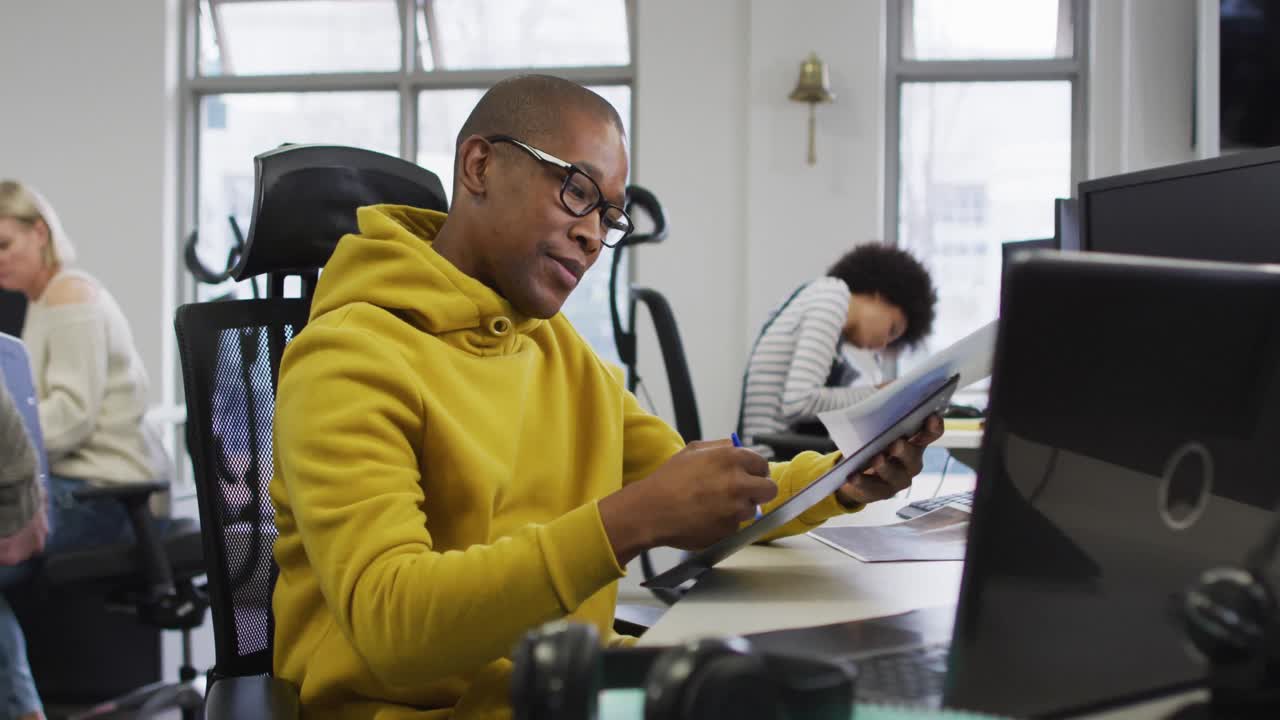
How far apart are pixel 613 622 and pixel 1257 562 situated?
2.31 ft

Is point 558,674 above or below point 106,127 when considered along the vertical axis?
below

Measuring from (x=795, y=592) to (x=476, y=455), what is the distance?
328 mm

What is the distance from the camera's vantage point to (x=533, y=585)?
2.48ft

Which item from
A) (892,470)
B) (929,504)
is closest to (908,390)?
(892,470)

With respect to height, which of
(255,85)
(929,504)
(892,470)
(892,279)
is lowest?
(929,504)

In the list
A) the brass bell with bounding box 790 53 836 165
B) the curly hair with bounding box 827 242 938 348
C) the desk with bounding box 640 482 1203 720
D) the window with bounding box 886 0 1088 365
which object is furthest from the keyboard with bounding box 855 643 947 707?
the window with bounding box 886 0 1088 365

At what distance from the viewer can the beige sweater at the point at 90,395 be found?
101 inches

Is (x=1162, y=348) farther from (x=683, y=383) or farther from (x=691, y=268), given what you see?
(x=691, y=268)

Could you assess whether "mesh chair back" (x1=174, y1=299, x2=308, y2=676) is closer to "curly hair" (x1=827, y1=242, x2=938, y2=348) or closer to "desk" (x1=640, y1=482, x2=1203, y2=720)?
"desk" (x1=640, y1=482, x2=1203, y2=720)

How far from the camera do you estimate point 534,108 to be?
1060 mm

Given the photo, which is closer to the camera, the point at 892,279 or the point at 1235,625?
the point at 1235,625

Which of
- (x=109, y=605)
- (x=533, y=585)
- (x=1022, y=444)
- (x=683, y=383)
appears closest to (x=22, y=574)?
(x=109, y=605)

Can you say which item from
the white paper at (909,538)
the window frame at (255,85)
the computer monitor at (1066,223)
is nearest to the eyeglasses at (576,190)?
the white paper at (909,538)

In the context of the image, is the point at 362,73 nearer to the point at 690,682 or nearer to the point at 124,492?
the point at 124,492
